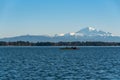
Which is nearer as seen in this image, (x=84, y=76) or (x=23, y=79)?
(x=23, y=79)

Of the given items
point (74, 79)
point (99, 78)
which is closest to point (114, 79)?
point (99, 78)

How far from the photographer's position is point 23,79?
57000 mm

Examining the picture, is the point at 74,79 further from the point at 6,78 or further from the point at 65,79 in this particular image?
the point at 6,78

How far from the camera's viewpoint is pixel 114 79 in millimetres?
56750

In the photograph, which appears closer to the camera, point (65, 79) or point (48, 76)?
point (65, 79)

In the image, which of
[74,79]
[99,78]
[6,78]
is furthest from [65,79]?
[6,78]

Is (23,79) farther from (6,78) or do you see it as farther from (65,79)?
(65,79)

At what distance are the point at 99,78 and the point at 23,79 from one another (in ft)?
37.1

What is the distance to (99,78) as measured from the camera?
57.9m

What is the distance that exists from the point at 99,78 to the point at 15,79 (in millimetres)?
12481

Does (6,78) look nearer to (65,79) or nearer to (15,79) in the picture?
(15,79)

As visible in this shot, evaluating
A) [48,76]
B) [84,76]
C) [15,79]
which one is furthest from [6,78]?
[84,76]

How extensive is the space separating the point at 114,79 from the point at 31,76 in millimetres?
13238

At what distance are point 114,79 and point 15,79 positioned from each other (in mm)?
14498
